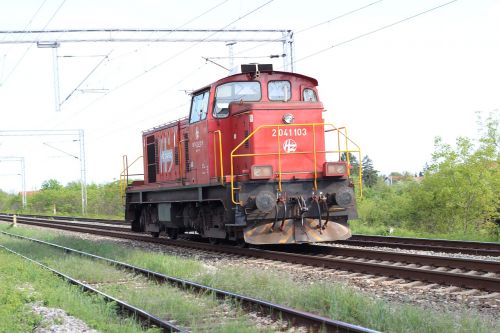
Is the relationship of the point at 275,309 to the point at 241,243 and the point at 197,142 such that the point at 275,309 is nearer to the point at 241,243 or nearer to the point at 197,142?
the point at 241,243

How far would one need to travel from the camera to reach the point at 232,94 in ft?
41.4

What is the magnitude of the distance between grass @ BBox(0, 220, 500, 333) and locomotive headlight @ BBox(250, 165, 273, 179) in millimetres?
1970

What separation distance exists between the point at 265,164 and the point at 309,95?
2.10 meters

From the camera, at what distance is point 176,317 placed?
6.80 meters

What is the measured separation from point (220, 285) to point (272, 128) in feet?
14.4

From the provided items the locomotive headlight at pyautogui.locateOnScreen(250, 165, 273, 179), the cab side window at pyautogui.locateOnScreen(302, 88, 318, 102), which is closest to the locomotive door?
the locomotive headlight at pyautogui.locateOnScreen(250, 165, 273, 179)

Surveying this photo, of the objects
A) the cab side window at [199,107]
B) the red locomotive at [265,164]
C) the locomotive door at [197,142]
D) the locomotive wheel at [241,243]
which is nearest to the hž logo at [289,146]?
the red locomotive at [265,164]

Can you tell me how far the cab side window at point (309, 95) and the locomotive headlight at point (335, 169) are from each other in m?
1.75

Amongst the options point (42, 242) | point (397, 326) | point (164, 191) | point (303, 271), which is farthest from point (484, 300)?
point (42, 242)

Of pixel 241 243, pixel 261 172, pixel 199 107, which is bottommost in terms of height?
pixel 241 243

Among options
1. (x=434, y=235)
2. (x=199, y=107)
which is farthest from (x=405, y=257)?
(x=434, y=235)

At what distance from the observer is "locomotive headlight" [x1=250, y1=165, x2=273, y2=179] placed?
11242mm

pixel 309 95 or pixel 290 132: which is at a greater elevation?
pixel 309 95

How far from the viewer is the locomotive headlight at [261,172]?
11242 millimetres
